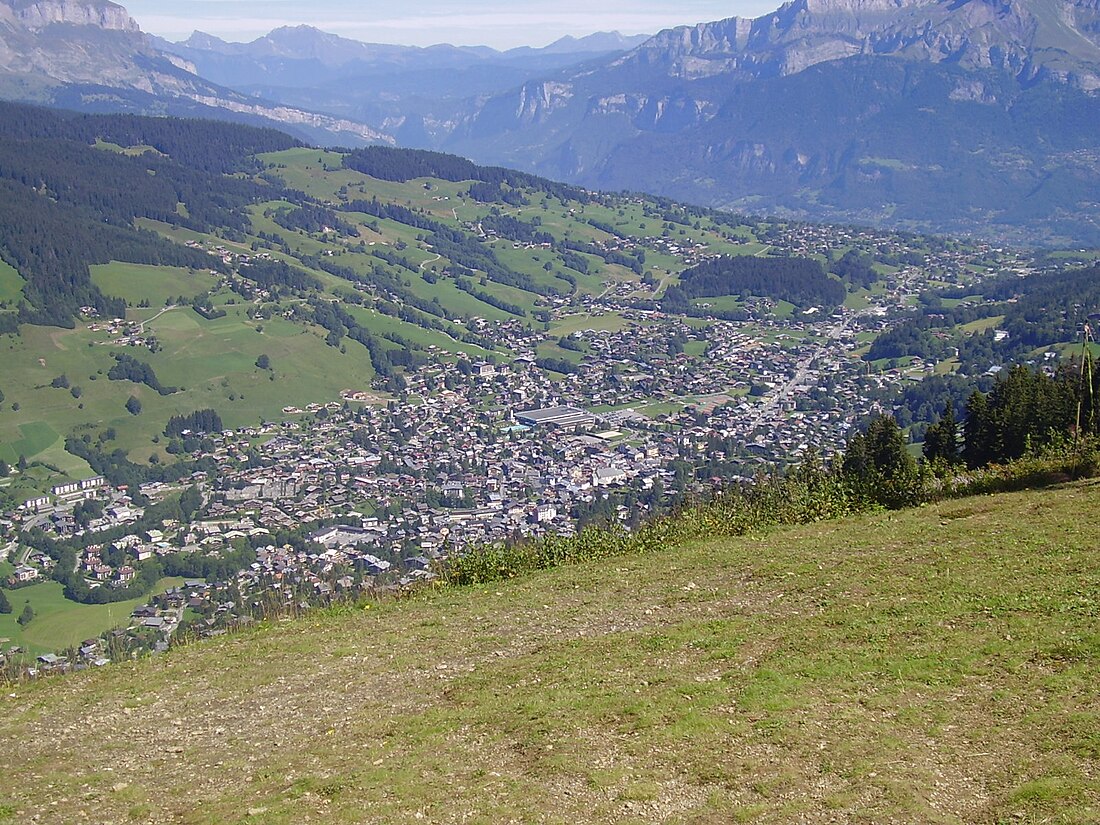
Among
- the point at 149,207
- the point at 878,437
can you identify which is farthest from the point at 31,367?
the point at 878,437

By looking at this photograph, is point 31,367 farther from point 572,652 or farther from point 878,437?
point 572,652

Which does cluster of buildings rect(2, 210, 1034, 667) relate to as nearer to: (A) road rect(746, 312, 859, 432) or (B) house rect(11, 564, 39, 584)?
(B) house rect(11, 564, 39, 584)

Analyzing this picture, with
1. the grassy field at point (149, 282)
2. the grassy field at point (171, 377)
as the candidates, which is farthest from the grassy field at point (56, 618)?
the grassy field at point (149, 282)

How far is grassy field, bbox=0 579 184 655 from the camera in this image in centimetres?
5541

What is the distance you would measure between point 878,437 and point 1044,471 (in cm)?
1951

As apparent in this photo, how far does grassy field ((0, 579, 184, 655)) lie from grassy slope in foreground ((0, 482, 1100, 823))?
127ft

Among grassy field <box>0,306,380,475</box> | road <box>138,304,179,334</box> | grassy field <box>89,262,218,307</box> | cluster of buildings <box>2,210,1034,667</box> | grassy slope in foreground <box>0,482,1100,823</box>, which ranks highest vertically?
grassy slope in foreground <box>0,482,1100,823</box>

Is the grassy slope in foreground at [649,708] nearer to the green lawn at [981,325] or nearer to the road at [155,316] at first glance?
the road at [155,316]

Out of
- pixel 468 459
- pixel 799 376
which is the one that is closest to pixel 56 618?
pixel 468 459

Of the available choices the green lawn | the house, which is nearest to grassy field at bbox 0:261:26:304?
the house

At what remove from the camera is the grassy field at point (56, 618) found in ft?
182

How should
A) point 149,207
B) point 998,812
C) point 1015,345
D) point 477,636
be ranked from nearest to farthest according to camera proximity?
point 998,812 < point 477,636 < point 1015,345 < point 149,207

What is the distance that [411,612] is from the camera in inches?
916

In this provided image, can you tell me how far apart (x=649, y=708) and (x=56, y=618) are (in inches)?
2120
